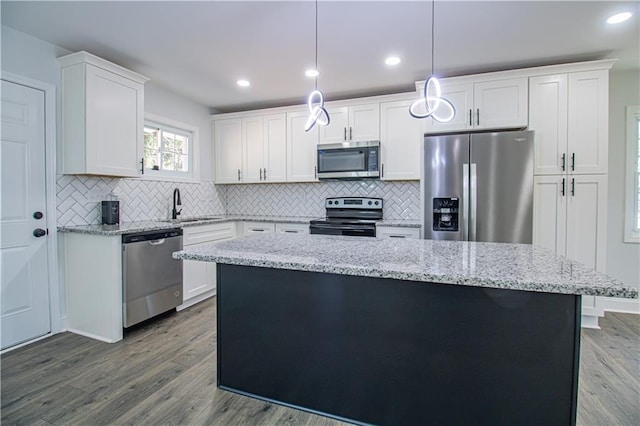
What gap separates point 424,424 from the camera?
60.0 inches

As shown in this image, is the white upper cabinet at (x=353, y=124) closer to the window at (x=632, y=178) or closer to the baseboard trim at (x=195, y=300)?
the baseboard trim at (x=195, y=300)

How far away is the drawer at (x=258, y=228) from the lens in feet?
13.4

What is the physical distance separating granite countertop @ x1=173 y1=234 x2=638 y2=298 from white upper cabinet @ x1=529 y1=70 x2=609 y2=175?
5.56ft

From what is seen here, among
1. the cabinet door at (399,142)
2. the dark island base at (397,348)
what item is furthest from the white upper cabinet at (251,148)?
the dark island base at (397,348)

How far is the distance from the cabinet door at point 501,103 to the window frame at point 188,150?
11.3 ft

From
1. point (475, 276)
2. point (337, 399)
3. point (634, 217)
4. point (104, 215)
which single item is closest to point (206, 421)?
point (337, 399)

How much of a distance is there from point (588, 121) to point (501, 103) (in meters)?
0.77

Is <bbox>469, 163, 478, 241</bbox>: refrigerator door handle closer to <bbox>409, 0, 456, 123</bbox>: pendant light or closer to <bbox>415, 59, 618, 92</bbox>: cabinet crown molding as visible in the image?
<bbox>409, 0, 456, 123</bbox>: pendant light

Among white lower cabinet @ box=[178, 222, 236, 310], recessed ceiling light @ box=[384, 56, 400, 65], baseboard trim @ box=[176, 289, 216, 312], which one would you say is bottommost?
baseboard trim @ box=[176, 289, 216, 312]

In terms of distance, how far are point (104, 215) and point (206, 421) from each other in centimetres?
226

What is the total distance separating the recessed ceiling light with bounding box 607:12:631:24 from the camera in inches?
90.6

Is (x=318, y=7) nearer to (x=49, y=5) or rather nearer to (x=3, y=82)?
(x=49, y=5)

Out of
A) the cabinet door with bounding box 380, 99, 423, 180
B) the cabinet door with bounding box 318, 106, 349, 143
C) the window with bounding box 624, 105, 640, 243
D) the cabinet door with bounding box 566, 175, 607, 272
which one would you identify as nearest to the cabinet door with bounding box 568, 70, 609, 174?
the cabinet door with bounding box 566, 175, 607, 272

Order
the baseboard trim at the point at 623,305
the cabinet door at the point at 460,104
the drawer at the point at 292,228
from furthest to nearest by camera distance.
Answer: the drawer at the point at 292,228 < the baseboard trim at the point at 623,305 < the cabinet door at the point at 460,104
